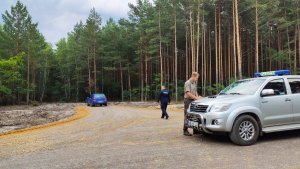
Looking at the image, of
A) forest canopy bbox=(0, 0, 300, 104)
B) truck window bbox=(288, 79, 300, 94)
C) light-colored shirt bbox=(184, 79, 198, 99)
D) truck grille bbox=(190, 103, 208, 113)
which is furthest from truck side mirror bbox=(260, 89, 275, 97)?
forest canopy bbox=(0, 0, 300, 104)

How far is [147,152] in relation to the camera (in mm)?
7555

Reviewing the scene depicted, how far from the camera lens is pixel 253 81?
930cm

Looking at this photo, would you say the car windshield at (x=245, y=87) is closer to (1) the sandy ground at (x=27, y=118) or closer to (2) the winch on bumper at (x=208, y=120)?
(2) the winch on bumper at (x=208, y=120)

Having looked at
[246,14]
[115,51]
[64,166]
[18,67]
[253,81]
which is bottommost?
[64,166]

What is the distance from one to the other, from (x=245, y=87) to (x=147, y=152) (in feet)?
11.9

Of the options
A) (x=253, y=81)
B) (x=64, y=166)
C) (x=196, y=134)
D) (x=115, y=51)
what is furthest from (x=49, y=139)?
(x=115, y=51)

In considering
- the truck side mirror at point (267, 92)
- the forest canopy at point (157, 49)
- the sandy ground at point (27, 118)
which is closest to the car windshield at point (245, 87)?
the truck side mirror at point (267, 92)

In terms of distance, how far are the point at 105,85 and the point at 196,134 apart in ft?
173

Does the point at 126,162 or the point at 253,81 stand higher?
the point at 253,81

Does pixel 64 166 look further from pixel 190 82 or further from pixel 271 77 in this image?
pixel 271 77

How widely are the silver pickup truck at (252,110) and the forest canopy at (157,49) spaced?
27048 millimetres

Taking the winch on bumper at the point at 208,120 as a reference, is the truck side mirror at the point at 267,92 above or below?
above

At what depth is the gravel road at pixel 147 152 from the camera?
254 inches

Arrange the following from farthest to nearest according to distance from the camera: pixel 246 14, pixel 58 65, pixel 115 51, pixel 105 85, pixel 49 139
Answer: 1. pixel 58 65
2. pixel 105 85
3. pixel 115 51
4. pixel 246 14
5. pixel 49 139
